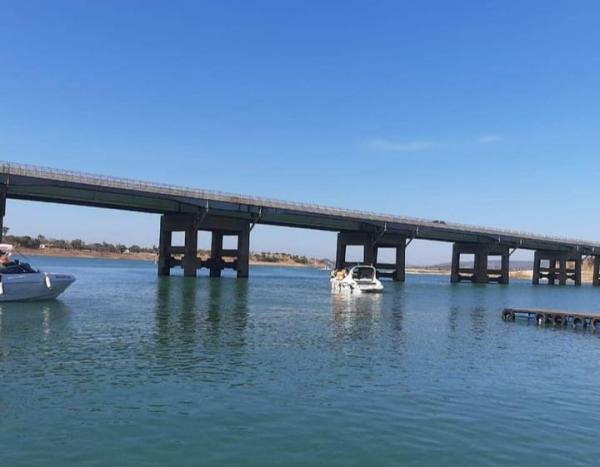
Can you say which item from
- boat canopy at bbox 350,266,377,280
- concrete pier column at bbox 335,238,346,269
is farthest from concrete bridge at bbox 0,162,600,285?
boat canopy at bbox 350,266,377,280

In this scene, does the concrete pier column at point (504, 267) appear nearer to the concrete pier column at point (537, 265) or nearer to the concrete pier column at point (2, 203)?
the concrete pier column at point (537, 265)

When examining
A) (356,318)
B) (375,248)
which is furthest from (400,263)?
(356,318)

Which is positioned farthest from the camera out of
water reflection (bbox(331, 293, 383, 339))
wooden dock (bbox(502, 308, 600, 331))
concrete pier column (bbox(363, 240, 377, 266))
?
concrete pier column (bbox(363, 240, 377, 266))

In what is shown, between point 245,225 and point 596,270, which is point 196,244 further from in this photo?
point 596,270

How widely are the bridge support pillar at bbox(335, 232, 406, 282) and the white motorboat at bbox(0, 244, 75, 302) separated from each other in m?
79.1

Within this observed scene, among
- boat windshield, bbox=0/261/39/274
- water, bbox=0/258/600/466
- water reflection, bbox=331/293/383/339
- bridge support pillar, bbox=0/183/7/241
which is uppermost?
bridge support pillar, bbox=0/183/7/241

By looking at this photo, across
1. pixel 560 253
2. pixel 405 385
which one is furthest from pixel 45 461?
pixel 560 253

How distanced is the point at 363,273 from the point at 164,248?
40.6 meters

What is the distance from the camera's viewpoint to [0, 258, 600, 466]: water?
1268cm

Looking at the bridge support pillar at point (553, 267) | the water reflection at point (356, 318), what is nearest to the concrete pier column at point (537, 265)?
the bridge support pillar at point (553, 267)

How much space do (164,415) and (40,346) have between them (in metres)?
12.3

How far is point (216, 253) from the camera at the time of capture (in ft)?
367

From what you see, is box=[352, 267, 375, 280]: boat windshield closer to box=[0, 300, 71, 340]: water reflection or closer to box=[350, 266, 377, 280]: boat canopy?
box=[350, 266, 377, 280]: boat canopy

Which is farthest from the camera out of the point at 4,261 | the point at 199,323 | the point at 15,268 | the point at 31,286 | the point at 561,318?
the point at 31,286
